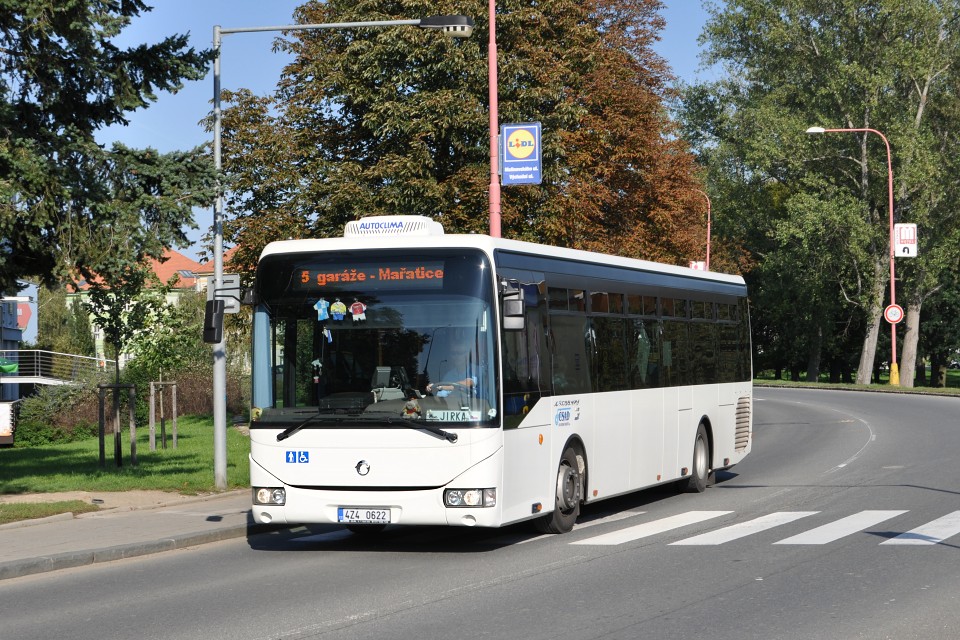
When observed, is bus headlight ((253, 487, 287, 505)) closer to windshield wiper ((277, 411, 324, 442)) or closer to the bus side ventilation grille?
windshield wiper ((277, 411, 324, 442))

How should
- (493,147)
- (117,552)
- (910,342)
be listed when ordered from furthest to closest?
1. (910,342)
2. (493,147)
3. (117,552)

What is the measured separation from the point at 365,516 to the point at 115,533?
3407 millimetres

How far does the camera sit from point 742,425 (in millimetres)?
20172

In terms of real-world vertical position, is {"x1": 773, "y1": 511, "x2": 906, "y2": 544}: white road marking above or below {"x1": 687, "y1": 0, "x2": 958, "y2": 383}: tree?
below

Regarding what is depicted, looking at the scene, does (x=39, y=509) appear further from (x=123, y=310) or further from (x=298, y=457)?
(x=123, y=310)

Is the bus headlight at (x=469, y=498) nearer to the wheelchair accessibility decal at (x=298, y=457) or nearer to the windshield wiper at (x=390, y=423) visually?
the windshield wiper at (x=390, y=423)

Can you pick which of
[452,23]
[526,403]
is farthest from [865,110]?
[526,403]

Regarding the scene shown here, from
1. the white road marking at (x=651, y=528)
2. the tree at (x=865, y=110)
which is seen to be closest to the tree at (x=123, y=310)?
the white road marking at (x=651, y=528)

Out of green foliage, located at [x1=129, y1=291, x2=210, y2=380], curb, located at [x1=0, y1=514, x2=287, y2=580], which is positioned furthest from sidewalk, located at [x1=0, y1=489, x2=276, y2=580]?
green foliage, located at [x1=129, y1=291, x2=210, y2=380]

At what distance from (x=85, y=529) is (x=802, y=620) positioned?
8.69 metres

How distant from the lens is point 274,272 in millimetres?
12742

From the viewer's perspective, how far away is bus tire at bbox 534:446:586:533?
1353cm

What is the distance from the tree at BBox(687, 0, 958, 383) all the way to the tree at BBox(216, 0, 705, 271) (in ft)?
67.7

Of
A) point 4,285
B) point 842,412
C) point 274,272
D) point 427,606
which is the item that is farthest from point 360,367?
point 842,412
